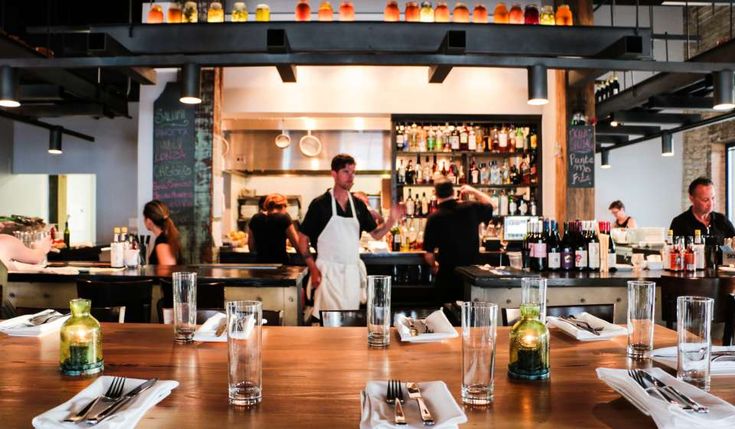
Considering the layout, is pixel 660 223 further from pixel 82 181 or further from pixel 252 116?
pixel 82 181

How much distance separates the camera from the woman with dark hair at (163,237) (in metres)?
4.51

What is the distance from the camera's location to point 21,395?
1407mm

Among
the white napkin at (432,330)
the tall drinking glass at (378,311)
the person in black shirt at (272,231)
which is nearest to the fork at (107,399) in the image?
the tall drinking glass at (378,311)

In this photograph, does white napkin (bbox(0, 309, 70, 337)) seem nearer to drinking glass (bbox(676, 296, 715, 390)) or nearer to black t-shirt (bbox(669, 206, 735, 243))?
drinking glass (bbox(676, 296, 715, 390))

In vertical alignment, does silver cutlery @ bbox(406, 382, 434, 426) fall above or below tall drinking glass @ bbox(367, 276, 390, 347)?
below

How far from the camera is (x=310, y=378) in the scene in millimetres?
1562

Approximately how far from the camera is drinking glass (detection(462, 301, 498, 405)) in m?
1.38

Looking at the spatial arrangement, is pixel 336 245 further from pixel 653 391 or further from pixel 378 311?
pixel 653 391

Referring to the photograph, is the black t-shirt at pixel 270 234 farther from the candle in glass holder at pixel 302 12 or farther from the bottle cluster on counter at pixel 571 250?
the bottle cluster on counter at pixel 571 250

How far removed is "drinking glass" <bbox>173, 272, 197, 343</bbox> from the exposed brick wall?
30.3 feet

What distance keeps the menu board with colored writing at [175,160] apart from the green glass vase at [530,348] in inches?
203

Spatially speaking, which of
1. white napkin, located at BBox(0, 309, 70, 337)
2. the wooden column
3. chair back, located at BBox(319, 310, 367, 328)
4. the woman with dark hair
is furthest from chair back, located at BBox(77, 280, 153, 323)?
the wooden column

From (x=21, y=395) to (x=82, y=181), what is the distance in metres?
12.5

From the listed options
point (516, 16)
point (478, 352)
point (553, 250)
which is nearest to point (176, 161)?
point (516, 16)
